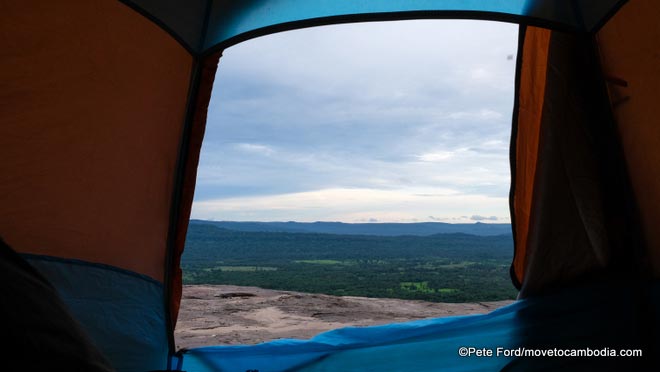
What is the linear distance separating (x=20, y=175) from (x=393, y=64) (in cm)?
400

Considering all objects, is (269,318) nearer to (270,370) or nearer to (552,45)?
(270,370)

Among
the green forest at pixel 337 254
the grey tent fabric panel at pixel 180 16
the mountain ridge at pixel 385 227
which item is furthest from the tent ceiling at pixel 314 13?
the mountain ridge at pixel 385 227

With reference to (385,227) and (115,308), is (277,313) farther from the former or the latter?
(385,227)

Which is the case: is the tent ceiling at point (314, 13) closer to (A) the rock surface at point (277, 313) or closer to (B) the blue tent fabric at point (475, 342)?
(B) the blue tent fabric at point (475, 342)

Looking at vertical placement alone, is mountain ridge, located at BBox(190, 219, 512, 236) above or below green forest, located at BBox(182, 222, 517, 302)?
above

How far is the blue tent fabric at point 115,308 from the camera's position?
1.87m

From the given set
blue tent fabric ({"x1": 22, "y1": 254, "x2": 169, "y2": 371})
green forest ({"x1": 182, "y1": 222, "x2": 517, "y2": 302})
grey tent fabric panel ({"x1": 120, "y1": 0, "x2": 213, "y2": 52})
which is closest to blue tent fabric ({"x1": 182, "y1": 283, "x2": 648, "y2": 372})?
blue tent fabric ({"x1": 22, "y1": 254, "x2": 169, "y2": 371})

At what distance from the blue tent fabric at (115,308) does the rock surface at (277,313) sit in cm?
101

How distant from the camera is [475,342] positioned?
1.96 metres

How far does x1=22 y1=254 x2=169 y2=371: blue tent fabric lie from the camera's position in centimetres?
187

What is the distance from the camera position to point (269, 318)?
4242mm

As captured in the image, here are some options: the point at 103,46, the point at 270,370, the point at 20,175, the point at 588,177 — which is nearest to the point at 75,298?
the point at 20,175

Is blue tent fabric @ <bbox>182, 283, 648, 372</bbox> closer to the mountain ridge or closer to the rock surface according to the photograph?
the rock surface

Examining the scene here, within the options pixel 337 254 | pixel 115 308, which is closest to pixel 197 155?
pixel 115 308
